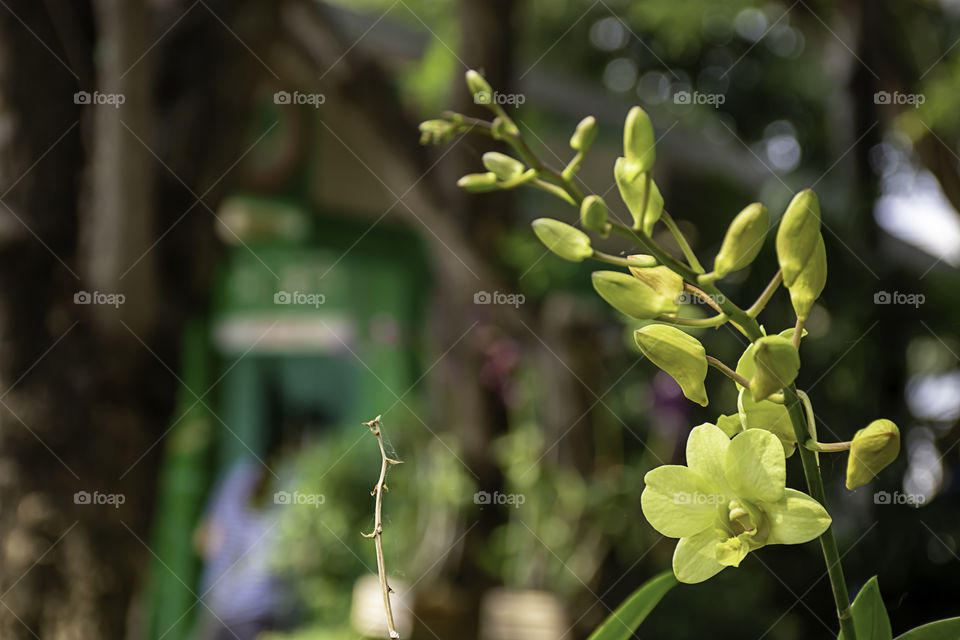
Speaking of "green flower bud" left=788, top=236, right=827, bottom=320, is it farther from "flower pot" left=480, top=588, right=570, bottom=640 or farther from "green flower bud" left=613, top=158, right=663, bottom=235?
"flower pot" left=480, top=588, right=570, bottom=640

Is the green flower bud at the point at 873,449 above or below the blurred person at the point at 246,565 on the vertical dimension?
above

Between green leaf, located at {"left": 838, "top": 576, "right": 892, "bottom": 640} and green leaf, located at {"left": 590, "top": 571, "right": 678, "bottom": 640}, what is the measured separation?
0.25 feet

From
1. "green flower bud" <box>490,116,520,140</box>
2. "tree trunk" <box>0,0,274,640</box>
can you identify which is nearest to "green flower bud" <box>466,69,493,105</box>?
"green flower bud" <box>490,116,520,140</box>

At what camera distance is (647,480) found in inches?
13.7

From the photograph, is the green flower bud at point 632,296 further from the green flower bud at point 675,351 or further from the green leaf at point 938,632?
the green leaf at point 938,632

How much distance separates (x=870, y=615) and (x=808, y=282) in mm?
147

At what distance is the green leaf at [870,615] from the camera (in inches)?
14.0

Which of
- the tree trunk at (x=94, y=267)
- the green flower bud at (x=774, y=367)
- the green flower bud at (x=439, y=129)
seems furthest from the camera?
the tree trunk at (x=94, y=267)

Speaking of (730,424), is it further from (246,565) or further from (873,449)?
(246,565)

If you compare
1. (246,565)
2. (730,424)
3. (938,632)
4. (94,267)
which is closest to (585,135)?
(730,424)

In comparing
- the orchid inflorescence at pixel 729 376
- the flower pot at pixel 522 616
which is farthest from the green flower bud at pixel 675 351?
the flower pot at pixel 522 616

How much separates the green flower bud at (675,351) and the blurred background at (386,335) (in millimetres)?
176

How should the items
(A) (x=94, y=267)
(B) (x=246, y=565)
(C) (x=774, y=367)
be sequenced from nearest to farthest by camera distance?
(C) (x=774, y=367)
(A) (x=94, y=267)
(B) (x=246, y=565)

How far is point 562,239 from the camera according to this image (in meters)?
0.36
